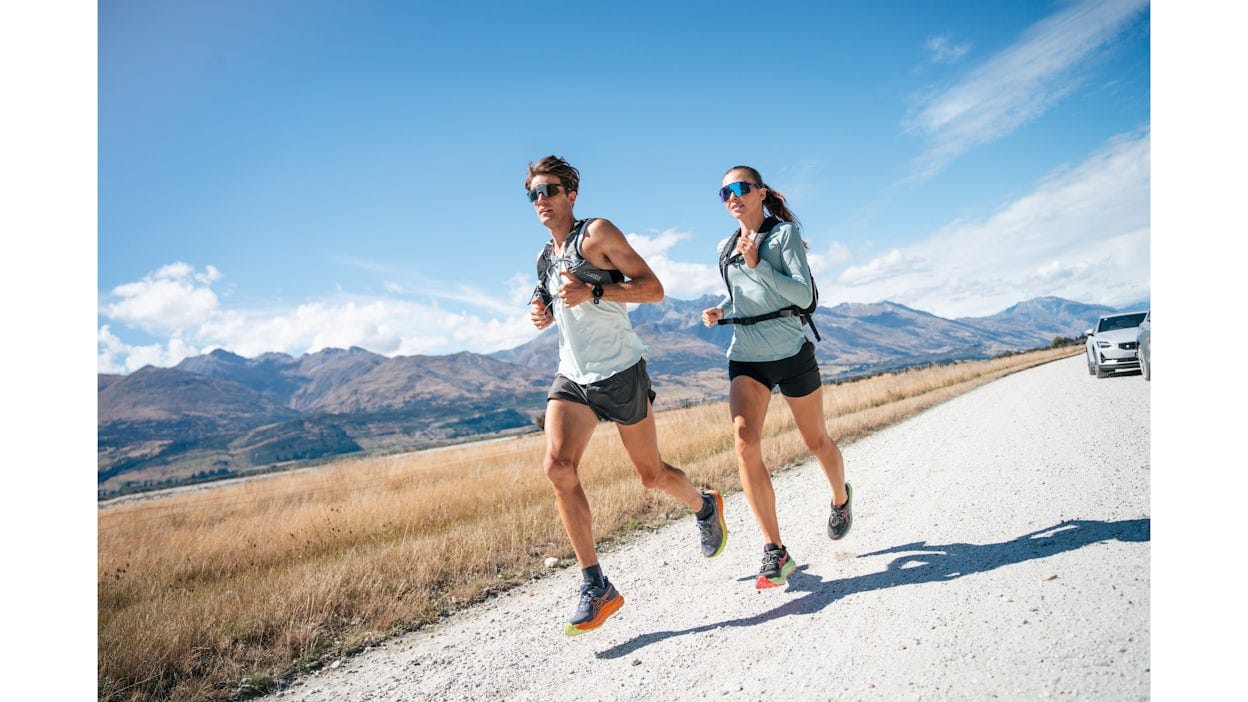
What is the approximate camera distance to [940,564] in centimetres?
352

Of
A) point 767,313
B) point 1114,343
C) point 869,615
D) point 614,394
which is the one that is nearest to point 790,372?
point 767,313

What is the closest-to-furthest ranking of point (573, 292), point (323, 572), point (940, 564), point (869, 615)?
point (869, 615), point (573, 292), point (940, 564), point (323, 572)

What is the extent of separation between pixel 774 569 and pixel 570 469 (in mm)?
1365

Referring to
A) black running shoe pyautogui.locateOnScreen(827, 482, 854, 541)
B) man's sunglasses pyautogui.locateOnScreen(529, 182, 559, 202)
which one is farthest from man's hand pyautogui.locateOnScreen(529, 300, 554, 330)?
black running shoe pyautogui.locateOnScreen(827, 482, 854, 541)

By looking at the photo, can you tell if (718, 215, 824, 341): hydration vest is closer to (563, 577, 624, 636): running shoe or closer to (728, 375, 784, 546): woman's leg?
(728, 375, 784, 546): woman's leg

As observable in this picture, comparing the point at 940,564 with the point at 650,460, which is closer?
the point at 940,564

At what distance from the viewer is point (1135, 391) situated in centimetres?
1009

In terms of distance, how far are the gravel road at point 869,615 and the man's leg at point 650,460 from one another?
66 centimetres

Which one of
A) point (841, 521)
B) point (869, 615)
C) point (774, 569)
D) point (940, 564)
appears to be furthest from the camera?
point (841, 521)

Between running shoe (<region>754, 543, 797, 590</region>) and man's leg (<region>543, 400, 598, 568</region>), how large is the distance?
102 centimetres

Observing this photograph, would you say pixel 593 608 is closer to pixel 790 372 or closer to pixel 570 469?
pixel 570 469

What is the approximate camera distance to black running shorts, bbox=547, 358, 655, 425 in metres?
3.62
